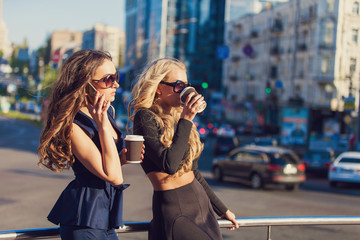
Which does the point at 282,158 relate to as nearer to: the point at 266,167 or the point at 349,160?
the point at 266,167

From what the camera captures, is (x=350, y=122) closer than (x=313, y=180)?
No

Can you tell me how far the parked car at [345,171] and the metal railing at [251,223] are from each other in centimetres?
1690

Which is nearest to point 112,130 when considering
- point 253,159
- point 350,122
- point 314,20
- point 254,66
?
point 253,159

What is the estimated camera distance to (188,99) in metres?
2.80

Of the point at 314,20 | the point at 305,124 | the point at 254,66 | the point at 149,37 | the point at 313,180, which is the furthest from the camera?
the point at 149,37

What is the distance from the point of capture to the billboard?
3312 centimetres

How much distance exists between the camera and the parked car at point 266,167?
56.9ft

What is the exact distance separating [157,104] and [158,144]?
1.07ft

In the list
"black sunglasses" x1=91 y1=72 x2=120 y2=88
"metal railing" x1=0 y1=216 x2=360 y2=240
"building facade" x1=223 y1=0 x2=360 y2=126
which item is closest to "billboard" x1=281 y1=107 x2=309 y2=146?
"building facade" x1=223 y1=0 x2=360 y2=126

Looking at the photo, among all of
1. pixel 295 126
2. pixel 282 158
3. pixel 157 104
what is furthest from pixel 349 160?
pixel 157 104

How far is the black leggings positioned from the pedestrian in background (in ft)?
0.74

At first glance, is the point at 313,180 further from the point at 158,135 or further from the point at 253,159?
the point at 158,135

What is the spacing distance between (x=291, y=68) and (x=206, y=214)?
53.0 meters

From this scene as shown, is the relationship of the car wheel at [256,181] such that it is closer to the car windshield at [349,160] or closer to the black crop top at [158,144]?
the car windshield at [349,160]
